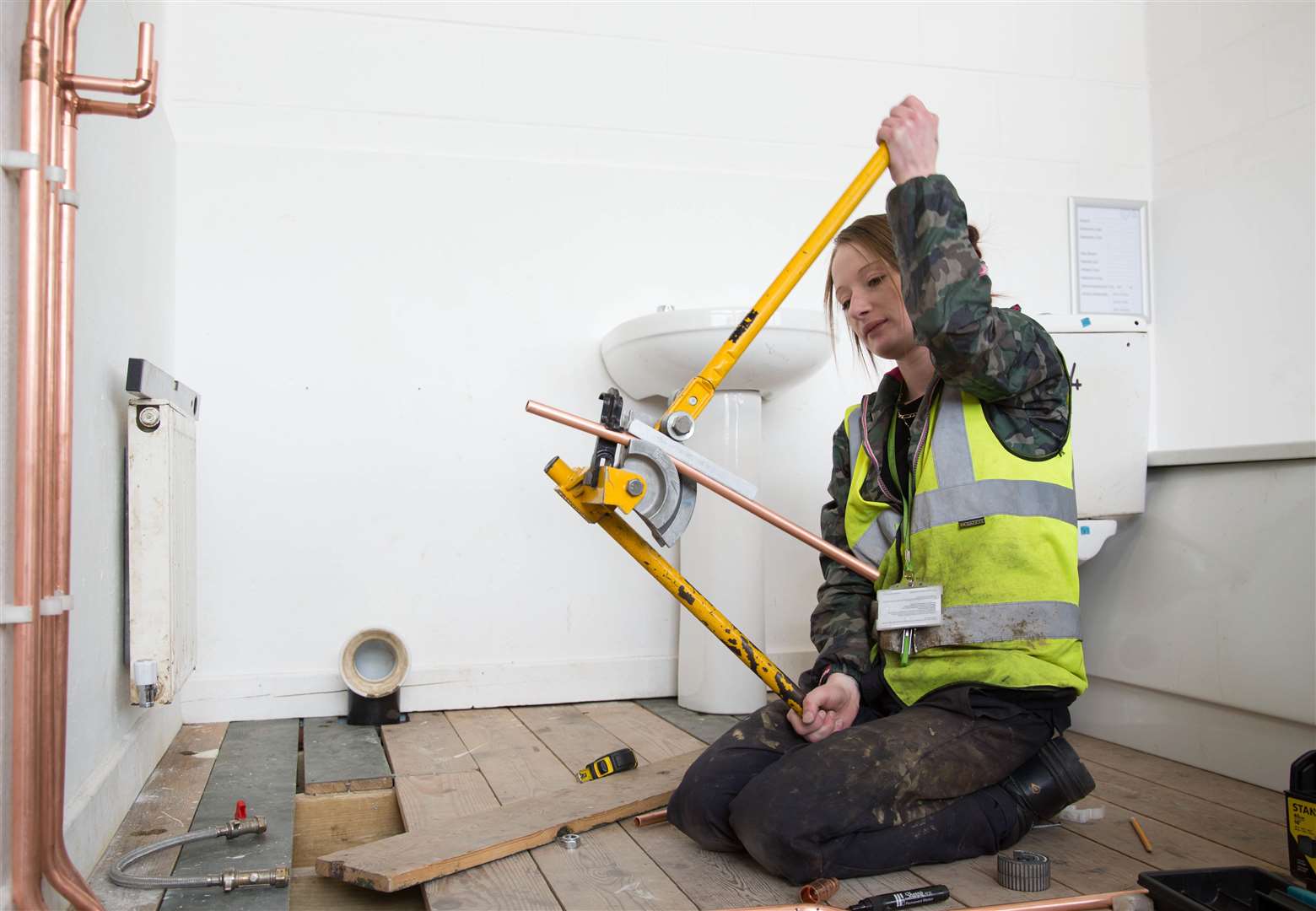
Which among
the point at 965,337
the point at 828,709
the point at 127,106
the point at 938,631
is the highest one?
the point at 127,106

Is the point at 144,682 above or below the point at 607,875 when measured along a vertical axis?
above

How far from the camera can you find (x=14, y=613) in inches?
40.0

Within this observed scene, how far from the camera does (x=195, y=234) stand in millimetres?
2336

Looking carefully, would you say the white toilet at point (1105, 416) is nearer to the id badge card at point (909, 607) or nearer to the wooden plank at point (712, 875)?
the id badge card at point (909, 607)

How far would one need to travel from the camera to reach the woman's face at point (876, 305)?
59.4 inches

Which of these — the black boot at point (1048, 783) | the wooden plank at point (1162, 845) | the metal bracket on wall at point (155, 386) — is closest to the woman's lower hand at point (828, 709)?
the black boot at point (1048, 783)

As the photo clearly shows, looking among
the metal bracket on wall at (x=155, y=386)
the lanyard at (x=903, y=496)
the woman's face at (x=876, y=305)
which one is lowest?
the lanyard at (x=903, y=496)

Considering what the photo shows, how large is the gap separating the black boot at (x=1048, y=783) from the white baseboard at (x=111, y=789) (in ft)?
3.87

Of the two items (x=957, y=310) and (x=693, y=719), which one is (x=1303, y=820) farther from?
(x=693, y=719)

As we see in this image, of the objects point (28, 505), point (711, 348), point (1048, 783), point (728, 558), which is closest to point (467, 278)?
point (711, 348)

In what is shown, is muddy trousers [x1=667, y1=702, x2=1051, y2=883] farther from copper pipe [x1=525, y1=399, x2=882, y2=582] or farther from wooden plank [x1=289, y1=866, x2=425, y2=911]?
wooden plank [x1=289, y1=866, x2=425, y2=911]

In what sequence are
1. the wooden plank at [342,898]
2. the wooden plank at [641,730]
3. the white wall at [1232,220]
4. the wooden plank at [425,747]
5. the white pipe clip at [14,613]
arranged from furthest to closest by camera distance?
the white wall at [1232,220] < the wooden plank at [641,730] < the wooden plank at [425,747] < the wooden plank at [342,898] < the white pipe clip at [14,613]

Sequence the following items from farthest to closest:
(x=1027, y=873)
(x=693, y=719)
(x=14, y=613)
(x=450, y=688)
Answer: (x=450, y=688), (x=693, y=719), (x=1027, y=873), (x=14, y=613)

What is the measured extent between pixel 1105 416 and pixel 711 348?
83cm
